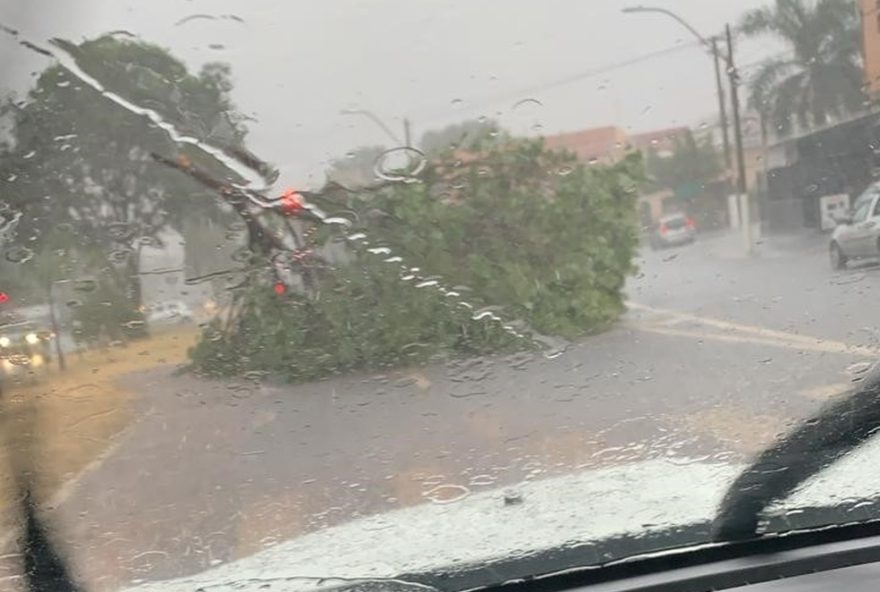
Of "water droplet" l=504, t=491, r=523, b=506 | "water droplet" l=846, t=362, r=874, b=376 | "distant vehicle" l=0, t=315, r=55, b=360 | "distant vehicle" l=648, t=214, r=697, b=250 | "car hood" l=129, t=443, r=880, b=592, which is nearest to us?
"car hood" l=129, t=443, r=880, b=592

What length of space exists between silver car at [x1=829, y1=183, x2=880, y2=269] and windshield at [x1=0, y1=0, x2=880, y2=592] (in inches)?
1.1

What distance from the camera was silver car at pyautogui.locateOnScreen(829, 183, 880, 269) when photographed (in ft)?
15.5

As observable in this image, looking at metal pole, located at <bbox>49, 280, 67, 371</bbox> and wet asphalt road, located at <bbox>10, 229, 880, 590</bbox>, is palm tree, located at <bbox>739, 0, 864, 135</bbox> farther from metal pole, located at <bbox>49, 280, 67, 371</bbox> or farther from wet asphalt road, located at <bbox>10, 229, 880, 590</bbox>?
metal pole, located at <bbox>49, 280, 67, 371</bbox>

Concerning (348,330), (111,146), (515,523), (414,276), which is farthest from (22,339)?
(515,523)

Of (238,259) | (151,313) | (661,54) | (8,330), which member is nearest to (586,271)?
(661,54)

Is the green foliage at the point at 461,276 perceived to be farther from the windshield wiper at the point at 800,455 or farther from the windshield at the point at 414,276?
the windshield wiper at the point at 800,455

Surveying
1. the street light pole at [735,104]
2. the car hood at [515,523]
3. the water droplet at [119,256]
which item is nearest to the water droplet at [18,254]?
the water droplet at [119,256]

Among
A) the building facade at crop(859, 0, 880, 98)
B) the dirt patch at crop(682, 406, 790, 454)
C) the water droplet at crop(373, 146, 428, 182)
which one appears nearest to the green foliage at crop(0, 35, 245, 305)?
the water droplet at crop(373, 146, 428, 182)

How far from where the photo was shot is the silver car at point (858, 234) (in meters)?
4.74

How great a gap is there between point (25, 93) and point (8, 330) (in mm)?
805

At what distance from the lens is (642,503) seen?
377cm

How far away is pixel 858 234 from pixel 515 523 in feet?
7.05

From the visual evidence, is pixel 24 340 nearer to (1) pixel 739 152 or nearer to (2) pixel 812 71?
(1) pixel 739 152

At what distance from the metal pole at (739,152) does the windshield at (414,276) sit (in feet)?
0.05
